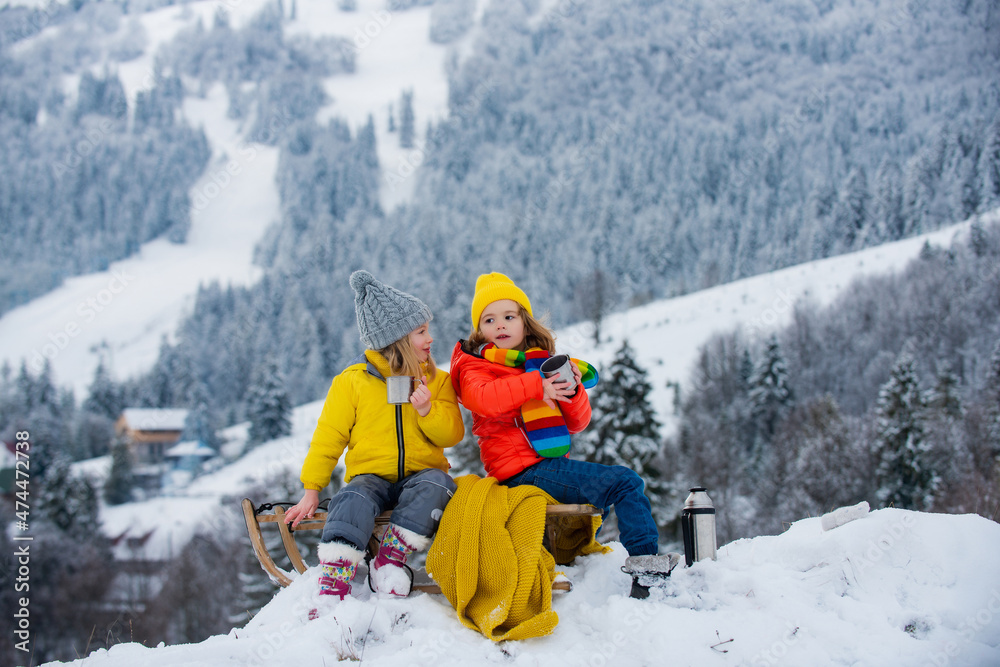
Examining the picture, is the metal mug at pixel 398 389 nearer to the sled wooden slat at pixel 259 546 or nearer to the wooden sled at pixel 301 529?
the wooden sled at pixel 301 529

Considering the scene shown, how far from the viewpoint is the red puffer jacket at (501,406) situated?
3.53m

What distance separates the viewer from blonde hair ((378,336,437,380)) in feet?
12.4

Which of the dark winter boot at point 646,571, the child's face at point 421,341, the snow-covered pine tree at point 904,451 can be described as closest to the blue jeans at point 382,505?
the child's face at point 421,341

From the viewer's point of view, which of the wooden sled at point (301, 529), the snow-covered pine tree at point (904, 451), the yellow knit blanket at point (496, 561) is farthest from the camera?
the snow-covered pine tree at point (904, 451)

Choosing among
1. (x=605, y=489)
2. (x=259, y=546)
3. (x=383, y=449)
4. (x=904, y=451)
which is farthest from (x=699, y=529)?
(x=904, y=451)

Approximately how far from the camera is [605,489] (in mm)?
3434

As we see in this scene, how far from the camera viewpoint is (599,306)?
Result: 52.8 metres

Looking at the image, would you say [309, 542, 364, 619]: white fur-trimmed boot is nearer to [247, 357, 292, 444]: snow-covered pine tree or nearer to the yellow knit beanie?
the yellow knit beanie

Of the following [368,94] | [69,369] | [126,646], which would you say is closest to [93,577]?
[126,646]

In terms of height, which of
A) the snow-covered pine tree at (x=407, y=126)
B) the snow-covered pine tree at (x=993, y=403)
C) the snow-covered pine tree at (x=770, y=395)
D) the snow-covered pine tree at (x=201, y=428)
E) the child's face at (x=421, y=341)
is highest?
the snow-covered pine tree at (x=407, y=126)

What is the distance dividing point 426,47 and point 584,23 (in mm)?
47888

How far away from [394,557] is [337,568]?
309mm

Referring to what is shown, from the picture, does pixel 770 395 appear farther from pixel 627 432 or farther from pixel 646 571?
pixel 646 571

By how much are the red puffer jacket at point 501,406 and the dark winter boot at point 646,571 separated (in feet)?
2.77
